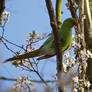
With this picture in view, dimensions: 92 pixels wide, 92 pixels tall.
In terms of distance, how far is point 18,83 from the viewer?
8.33 feet

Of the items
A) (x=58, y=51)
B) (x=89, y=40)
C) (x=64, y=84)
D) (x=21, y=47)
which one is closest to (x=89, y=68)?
(x=89, y=40)

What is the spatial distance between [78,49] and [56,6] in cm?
89

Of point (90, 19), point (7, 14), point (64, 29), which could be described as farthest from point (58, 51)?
point (7, 14)

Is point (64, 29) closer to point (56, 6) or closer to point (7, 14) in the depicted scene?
point (56, 6)

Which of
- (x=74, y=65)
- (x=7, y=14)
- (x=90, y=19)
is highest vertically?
(x=7, y=14)

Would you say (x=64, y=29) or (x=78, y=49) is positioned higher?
(x=64, y=29)

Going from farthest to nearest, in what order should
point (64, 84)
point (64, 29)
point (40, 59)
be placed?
1. point (64, 29)
2. point (40, 59)
3. point (64, 84)

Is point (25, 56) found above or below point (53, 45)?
below

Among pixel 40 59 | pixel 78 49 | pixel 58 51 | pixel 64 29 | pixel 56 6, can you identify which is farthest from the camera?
pixel 56 6

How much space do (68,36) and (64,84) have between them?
183 cm

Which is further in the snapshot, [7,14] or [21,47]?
[7,14]

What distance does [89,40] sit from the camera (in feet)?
8.41

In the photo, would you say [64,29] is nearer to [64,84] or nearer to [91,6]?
[91,6]

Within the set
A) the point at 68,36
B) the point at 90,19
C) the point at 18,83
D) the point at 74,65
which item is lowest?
the point at 18,83
